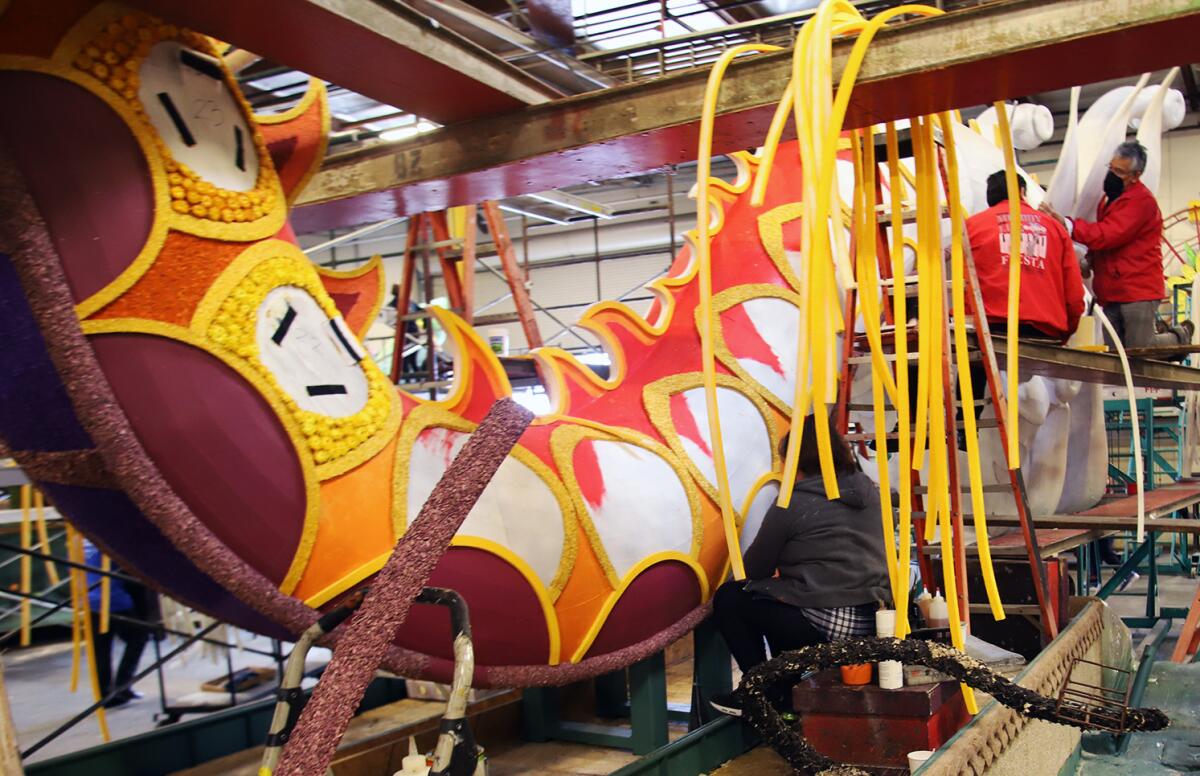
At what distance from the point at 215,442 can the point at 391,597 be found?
32.9 inches

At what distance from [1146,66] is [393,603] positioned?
212 cm

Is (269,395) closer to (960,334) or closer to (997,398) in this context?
(960,334)

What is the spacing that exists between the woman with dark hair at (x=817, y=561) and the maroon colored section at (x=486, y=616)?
36.6 inches

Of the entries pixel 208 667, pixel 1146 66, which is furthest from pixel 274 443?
pixel 208 667

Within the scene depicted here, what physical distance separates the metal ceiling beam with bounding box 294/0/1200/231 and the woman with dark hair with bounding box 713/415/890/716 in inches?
48.9

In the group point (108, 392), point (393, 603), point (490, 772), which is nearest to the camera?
A: point (393, 603)

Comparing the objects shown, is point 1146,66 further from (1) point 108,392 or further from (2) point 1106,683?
(2) point 1106,683

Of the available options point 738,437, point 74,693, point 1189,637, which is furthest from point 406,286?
point 1189,637

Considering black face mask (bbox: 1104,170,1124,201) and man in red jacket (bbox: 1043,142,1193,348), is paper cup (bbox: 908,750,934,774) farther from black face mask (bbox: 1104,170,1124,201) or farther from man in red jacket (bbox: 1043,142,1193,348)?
black face mask (bbox: 1104,170,1124,201)

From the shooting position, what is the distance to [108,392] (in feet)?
7.51

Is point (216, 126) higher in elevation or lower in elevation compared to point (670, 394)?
higher

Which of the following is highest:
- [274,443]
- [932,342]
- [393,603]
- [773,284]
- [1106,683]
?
[773,284]

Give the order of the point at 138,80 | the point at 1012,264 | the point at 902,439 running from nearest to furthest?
the point at 138,80
the point at 902,439
the point at 1012,264

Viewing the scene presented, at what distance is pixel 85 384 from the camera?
2258mm
